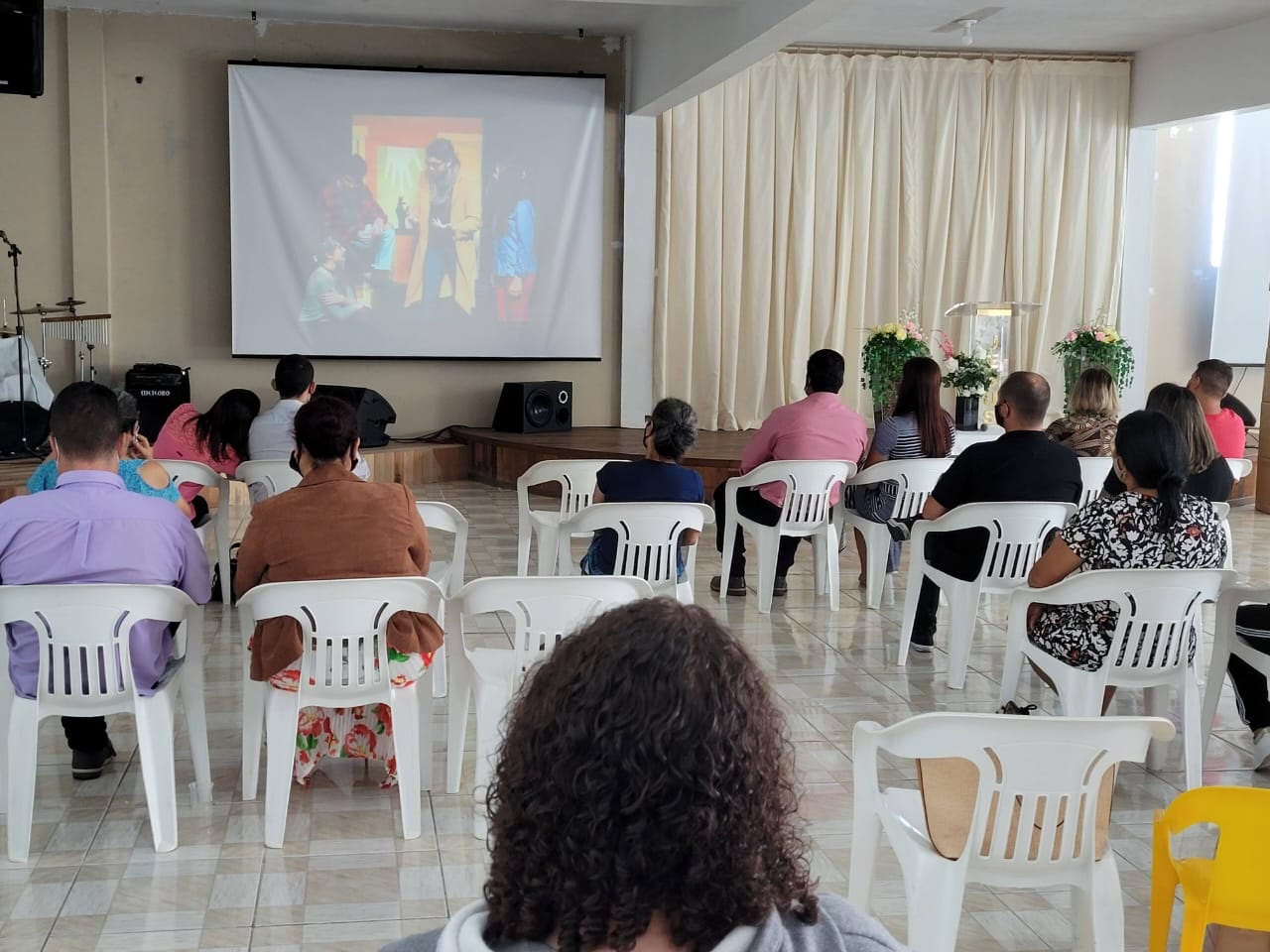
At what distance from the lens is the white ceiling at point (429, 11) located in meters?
8.61

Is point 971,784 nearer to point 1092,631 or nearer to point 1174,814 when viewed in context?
point 1174,814

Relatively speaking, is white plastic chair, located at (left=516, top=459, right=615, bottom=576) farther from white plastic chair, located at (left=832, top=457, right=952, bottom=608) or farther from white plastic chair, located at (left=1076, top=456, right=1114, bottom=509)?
white plastic chair, located at (left=1076, top=456, right=1114, bottom=509)

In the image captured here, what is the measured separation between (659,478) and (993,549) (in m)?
1.20

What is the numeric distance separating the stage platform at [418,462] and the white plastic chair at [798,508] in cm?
339

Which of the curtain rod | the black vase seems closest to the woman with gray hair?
the black vase

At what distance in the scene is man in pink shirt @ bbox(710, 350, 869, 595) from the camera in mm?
5723

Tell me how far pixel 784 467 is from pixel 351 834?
281cm

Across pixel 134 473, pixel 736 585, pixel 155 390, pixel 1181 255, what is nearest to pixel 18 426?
pixel 155 390

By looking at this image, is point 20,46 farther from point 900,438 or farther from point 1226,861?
point 1226,861

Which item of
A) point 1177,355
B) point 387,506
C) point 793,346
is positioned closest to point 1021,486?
point 387,506

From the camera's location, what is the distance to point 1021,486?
4.62 meters

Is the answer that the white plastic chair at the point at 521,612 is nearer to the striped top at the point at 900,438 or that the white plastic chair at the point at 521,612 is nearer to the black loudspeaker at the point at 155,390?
the striped top at the point at 900,438

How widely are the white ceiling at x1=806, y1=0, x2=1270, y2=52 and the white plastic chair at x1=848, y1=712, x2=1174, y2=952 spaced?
6.78m

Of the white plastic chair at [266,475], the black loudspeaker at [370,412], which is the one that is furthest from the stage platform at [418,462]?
the white plastic chair at [266,475]
